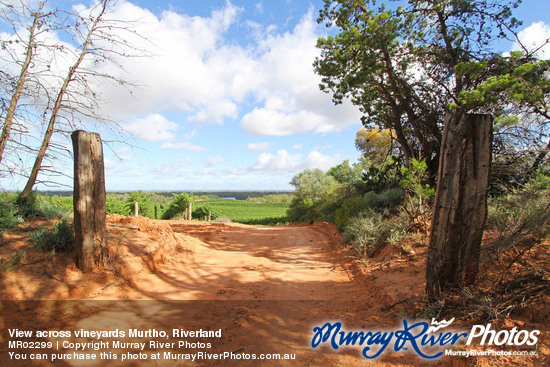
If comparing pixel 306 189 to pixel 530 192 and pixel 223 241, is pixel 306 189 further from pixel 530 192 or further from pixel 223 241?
pixel 530 192

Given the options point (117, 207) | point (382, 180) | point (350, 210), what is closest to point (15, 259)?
point (350, 210)

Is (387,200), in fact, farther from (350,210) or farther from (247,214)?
(247,214)

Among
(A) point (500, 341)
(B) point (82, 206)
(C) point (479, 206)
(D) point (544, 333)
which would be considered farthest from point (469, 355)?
(B) point (82, 206)

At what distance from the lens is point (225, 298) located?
4531mm

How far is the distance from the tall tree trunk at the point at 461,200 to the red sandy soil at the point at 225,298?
66cm

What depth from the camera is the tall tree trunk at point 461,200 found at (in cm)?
338

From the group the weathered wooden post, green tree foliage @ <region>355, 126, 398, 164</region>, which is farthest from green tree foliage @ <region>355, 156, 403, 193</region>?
green tree foliage @ <region>355, 126, 398, 164</region>

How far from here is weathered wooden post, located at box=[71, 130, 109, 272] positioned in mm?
4691

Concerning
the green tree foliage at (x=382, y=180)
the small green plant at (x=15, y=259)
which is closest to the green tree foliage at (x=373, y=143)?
→ the green tree foliage at (x=382, y=180)

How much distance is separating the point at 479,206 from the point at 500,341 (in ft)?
4.95

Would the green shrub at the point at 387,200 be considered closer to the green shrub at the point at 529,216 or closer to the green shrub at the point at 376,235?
the green shrub at the point at 376,235

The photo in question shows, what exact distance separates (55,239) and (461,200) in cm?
638

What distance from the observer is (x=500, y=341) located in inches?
100

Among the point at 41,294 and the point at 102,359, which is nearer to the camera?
the point at 102,359
